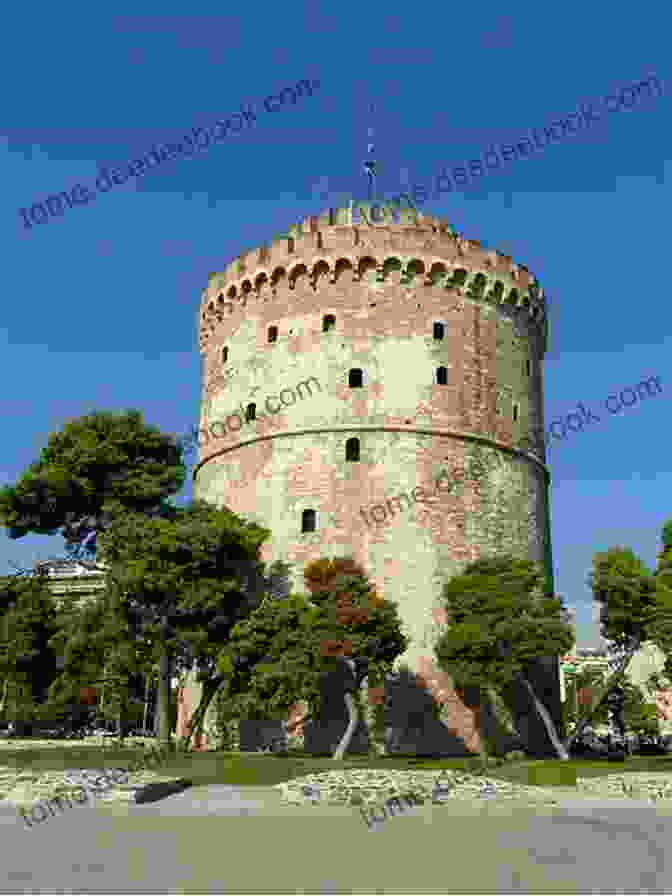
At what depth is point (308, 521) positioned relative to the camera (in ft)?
79.3

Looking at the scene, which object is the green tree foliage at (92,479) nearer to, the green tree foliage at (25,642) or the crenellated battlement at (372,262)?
the green tree foliage at (25,642)

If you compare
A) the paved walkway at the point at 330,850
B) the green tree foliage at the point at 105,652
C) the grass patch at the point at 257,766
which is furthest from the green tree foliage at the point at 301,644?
the paved walkway at the point at 330,850

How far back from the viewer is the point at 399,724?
876 inches

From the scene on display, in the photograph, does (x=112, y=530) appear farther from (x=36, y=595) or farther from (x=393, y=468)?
(x=393, y=468)

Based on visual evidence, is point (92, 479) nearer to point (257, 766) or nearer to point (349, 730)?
point (349, 730)

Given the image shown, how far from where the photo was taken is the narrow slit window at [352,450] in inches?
963

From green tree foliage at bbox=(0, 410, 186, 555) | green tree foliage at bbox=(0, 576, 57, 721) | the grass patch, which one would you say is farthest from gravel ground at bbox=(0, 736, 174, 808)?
green tree foliage at bbox=(0, 576, 57, 721)

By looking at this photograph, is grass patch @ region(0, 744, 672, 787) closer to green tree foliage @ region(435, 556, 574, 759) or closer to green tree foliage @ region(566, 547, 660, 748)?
green tree foliage @ region(435, 556, 574, 759)

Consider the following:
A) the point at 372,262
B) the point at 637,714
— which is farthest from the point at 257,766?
the point at 637,714

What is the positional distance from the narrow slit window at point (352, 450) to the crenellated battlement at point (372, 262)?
4576 millimetres

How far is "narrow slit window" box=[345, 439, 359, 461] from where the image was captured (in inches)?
963

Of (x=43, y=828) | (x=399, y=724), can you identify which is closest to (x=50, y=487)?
(x=399, y=724)

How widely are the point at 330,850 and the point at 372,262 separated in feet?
64.6

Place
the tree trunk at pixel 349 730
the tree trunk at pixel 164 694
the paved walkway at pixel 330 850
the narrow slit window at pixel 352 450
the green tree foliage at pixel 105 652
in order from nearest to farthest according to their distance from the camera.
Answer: the paved walkway at pixel 330 850, the tree trunk at pixel 349 730, the tree trunk at pixel 164 694, the green tree foliage at pixel 105 652, the narrow slit window at pixel 352 450
